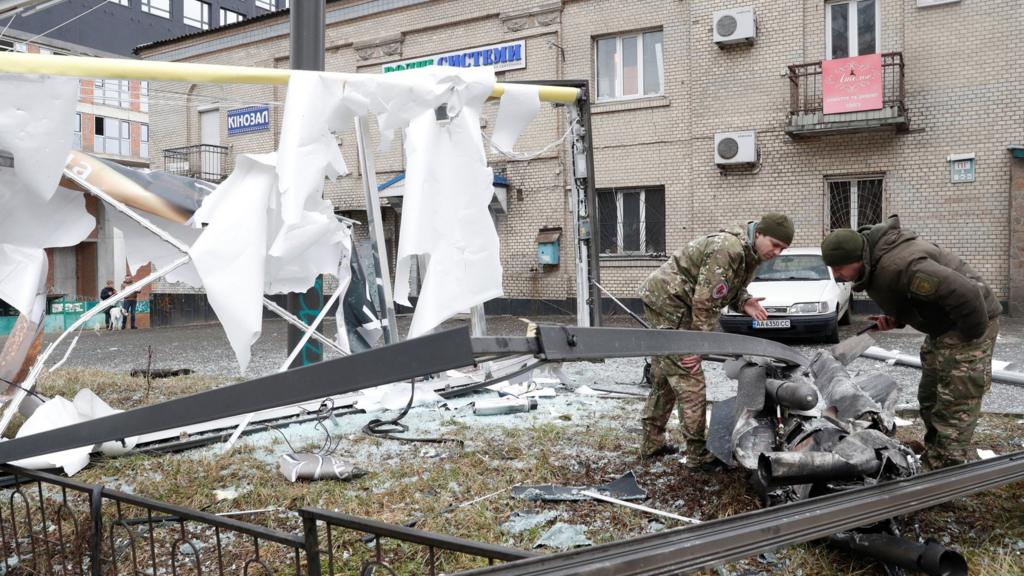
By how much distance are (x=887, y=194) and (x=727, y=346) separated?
1381 centimetres

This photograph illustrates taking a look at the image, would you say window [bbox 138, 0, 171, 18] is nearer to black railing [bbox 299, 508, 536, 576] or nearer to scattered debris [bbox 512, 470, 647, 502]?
scattered debris [bbox 512, 470, 647, 502]

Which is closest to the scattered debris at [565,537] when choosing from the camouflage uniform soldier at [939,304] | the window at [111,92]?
the camouflage uniform soldier at [939,304]

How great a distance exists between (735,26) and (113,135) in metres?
27.2

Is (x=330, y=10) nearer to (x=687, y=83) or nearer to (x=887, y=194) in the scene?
(x=687, y=83)

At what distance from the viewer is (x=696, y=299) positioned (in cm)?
435

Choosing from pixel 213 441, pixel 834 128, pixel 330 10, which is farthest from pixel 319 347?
pixel 330 10

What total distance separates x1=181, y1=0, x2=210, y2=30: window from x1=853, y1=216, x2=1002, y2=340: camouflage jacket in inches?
1352

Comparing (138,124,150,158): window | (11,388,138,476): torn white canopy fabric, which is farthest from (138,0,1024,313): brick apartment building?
(138,124,150,158): window

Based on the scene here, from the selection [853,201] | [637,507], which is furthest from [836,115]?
[637,507]

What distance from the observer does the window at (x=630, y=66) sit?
16.8 metres

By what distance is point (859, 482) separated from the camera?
9.26 feet

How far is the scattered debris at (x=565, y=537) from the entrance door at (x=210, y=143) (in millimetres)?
18495

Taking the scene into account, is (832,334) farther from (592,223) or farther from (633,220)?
(633,220)

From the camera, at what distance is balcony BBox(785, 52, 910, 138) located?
46.3ft
